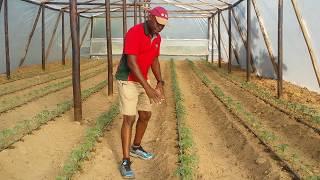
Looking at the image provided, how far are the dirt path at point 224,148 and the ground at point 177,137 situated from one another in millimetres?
10

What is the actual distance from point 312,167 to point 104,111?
4.58 meters

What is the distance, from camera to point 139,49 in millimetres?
5055

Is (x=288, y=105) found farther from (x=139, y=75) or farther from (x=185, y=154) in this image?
(x=139, y=75)

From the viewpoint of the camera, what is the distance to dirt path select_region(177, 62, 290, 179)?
511 centimetres

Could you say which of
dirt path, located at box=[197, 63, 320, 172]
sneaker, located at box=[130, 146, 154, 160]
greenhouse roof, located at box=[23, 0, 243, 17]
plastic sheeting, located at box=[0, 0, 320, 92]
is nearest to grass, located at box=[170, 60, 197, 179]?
sneaker, located at box=[130, 146, 154, 160]

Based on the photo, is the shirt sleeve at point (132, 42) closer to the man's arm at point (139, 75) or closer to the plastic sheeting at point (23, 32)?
the man's arm at point (139, 75)

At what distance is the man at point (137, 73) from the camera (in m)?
4.92

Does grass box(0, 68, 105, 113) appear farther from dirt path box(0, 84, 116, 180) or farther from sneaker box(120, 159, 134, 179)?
sneaker box(120, 159, 134, 179)

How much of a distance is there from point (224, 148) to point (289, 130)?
126 cm

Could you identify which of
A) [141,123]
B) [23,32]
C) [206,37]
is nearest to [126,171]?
[141,123]

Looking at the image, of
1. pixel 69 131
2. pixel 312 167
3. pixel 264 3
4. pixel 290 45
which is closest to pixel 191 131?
pixel 69 131

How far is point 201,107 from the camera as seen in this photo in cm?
969

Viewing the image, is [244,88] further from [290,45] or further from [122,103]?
[122,103]

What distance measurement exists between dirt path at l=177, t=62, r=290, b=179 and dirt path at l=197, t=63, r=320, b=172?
440 millimetres
